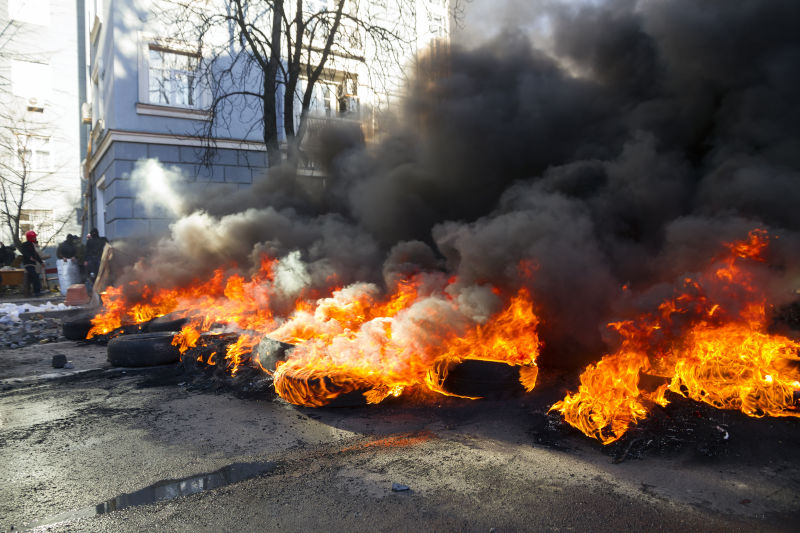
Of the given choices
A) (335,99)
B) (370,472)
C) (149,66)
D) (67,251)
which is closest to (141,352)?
(370,472)

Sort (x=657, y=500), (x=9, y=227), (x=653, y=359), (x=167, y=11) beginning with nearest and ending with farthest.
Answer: (x=657, y=500), (x=653, y=359), (x=167, y=11), (x=9, y=227)

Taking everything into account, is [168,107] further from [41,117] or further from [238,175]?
[41,117]

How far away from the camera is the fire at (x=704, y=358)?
434 cm

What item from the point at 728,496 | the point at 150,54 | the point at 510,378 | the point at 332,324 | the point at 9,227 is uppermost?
the point at 150,54

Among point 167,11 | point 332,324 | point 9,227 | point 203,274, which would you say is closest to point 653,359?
point 332,324

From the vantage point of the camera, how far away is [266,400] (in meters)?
5.48

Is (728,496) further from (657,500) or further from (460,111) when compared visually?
(460,111)

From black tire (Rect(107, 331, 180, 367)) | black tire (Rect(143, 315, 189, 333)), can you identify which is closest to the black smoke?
black tire (Rect(143, 315, 189, 333))

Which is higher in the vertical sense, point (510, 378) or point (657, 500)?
point (510, 378)

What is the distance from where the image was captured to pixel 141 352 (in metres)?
7.15

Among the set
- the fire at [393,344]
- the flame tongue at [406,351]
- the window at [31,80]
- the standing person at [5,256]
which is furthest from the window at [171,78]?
the flame tongue at [406,351]

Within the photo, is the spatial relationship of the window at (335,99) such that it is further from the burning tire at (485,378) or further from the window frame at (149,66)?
the burning tire at (485,378)

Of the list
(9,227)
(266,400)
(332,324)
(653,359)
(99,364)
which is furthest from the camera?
(9,227)

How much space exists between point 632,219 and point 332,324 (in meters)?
3.90
